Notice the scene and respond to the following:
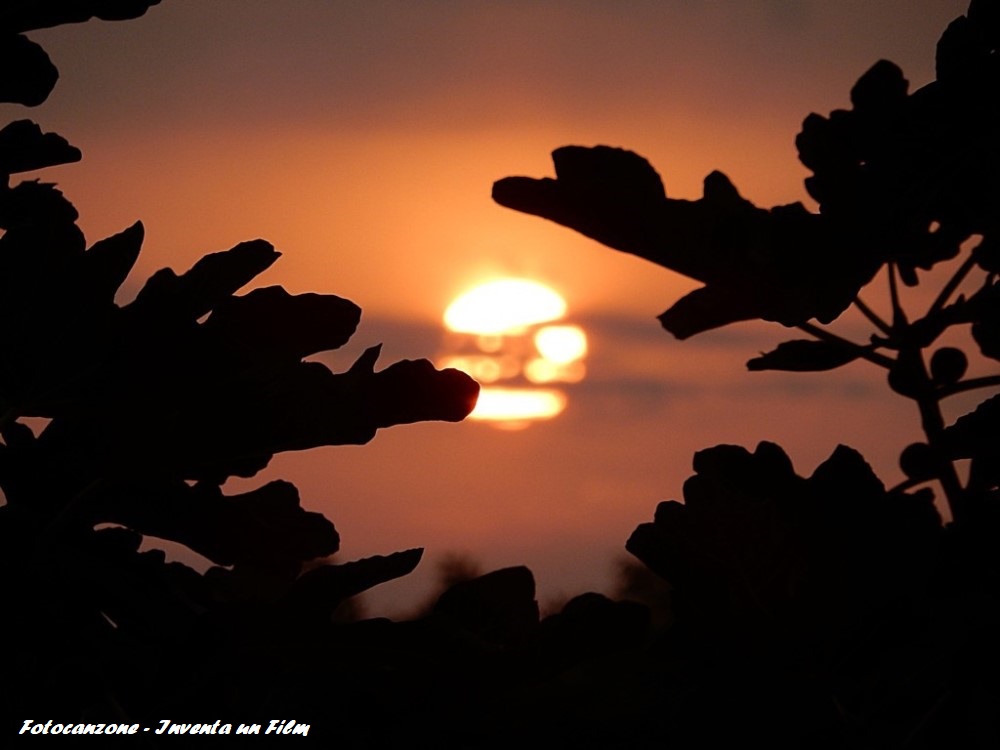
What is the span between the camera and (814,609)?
1.24m

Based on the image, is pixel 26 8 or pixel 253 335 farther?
pixel 26 8

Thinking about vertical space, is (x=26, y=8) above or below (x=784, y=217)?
above

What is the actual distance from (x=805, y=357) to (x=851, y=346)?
85 mm

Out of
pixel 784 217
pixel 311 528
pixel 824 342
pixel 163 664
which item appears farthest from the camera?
pixel 824 342

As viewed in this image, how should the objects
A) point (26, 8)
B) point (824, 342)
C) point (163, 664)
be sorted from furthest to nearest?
1. point (824, 342)
2. point (26, 8)
3. point (163, 664)

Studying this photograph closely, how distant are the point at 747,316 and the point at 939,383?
0.44 meters

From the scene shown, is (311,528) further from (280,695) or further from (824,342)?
(824,342)

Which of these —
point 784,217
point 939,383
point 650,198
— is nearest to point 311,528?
point 650,198

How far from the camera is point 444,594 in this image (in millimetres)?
1599

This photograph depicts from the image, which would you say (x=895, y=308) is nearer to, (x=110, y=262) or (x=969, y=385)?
(x=969, y=385)

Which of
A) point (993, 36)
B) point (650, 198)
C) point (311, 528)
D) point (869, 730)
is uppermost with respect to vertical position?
point (993, 36)

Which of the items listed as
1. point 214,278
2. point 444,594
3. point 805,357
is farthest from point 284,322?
point 805,357

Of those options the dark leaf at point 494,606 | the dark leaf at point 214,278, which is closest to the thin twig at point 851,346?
the dark leaf at point 494,606

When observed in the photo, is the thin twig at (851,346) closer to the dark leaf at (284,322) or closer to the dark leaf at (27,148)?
the dark leaf at (284,322)
